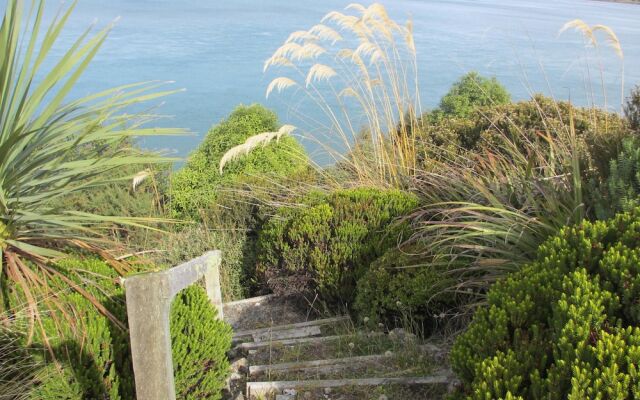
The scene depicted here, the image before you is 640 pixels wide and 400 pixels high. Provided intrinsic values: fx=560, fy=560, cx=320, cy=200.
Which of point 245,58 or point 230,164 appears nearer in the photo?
point 230,164

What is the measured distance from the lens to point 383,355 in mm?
3273

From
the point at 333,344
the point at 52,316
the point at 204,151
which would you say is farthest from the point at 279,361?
the point at 204,151

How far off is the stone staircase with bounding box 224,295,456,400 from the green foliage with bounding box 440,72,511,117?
5.54 meters

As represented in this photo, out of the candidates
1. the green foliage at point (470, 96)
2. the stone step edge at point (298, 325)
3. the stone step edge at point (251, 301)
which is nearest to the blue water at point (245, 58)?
the green foliage at point (470, 96)

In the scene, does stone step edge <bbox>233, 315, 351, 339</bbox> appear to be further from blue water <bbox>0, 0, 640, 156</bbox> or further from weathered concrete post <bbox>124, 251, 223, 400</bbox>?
blue water <bbox>0, 0, 640, 156</bbox>

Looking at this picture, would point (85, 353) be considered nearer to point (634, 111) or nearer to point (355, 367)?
point (355, 367)

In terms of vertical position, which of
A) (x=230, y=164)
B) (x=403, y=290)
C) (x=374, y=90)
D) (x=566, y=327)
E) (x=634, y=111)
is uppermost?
(x=374, y=90)

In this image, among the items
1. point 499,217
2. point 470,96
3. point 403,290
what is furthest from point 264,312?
point 470,96

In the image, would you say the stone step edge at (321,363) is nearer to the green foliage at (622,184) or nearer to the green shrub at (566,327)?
the green shrub at (566,327)

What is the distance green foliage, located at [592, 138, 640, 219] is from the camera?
9.62 feet

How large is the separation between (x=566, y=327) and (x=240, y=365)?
7.24 ft

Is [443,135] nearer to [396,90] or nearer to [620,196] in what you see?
[396,90]

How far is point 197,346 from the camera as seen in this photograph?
282cm

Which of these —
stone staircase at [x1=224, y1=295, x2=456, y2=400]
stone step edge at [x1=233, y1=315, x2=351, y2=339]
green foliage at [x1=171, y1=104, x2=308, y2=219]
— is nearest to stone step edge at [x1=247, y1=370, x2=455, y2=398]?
stone staircase at [x1=224, y1=295, x2=456, y2=400]
